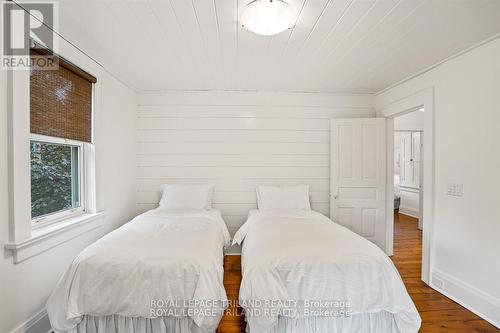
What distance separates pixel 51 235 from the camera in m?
1.84

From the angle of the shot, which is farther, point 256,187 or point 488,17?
point 256,187

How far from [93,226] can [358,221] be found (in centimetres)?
329

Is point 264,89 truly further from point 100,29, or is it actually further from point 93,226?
point 93,226

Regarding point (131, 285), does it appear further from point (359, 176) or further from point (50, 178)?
point (359, 176)

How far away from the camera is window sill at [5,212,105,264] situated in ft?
5.17

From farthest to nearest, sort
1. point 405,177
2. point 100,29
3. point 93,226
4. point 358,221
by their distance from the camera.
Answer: point 405,177 → point 358,221 → point 93,226 → point 100,29

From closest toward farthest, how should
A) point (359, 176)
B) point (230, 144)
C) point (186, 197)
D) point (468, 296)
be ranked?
point (468, 296) < point (186, 197) < point (359, 176) < point (230, 144)

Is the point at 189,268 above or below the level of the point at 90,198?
below

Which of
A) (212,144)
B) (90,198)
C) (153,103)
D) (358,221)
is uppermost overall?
(153,103)

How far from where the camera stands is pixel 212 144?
347cm

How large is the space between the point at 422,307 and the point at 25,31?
13.0 feet

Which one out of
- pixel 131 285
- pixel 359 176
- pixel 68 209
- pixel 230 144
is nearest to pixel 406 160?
pixel 359 176

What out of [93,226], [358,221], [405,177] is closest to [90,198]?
[93,226]

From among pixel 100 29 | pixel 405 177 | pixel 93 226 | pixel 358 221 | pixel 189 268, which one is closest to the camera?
pixel 189 268
